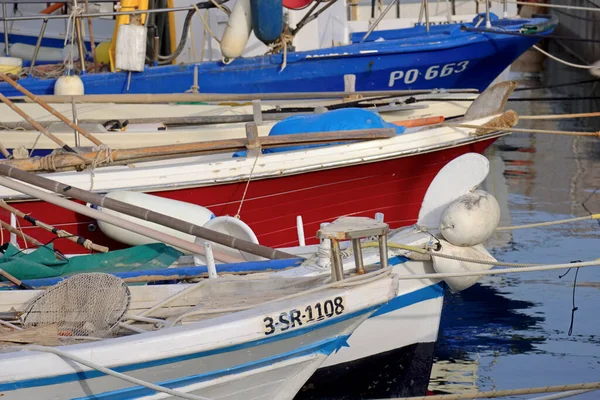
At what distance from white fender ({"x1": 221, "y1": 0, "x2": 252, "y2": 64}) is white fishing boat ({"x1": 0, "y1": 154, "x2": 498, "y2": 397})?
6282 millimetres

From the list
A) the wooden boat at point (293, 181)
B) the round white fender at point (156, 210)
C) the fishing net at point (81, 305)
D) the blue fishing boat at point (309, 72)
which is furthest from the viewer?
the blue fishing boat at point (309, 72)

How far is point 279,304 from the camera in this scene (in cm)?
433

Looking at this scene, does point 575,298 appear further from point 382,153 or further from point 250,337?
point 250,337

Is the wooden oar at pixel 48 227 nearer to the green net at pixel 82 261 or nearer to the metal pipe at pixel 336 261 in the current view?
the green net at pixel 82 261

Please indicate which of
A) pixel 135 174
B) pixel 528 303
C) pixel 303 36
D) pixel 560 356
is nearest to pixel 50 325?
pixel 135 174

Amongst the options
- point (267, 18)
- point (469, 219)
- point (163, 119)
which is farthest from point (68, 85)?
point (469, 219)

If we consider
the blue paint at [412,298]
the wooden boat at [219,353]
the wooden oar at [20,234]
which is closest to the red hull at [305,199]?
the wooden oar at [20,234]

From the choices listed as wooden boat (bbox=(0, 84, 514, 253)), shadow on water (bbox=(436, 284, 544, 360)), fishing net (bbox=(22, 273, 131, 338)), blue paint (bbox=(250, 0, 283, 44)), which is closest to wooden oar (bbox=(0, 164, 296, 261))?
fishing net (bbox=(22, 273, 131, 338))

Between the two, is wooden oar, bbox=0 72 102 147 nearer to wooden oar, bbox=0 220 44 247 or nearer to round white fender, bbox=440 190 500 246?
wooden oar, bbox=0 220 44 247

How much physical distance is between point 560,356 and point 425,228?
5.07 feet

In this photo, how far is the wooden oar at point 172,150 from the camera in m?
6.93

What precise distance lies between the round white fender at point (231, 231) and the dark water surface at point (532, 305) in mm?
1380

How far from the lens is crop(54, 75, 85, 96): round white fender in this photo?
11.4 meters

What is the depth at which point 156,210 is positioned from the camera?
6723mm
